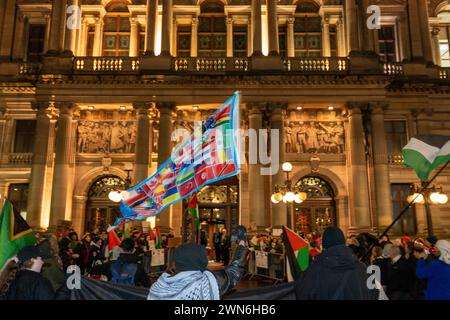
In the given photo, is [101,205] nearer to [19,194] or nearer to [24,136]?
[19,194]

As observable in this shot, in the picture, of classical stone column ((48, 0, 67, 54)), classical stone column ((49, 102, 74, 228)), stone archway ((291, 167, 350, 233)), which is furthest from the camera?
classical stone column ((48, 0, 67, 54))

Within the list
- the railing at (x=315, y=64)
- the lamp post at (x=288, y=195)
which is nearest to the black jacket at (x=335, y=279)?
the lamp post at (x=288, y=195)

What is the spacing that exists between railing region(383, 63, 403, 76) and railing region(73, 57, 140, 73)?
1585 centimetres

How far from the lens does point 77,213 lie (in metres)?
26.5

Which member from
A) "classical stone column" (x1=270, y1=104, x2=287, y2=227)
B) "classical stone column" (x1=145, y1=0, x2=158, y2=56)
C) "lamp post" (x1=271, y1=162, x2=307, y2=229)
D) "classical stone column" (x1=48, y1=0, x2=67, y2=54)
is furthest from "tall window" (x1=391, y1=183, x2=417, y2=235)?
"classical stone column" (x1=48, y1=0, x2=67, y2=54)

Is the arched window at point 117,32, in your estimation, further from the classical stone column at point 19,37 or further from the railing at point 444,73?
the railing at point 444,73


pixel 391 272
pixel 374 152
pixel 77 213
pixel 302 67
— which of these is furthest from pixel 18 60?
pixel 391 272

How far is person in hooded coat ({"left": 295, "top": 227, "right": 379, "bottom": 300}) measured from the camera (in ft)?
13.7

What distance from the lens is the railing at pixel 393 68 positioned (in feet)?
91.0

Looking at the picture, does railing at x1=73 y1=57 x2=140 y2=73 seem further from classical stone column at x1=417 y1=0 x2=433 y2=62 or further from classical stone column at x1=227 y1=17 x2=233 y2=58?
classical stone column at x1=417 y1=0 x2=433 y2=62

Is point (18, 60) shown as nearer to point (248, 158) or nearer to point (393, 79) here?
point (248, 158)

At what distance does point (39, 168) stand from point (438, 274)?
75.0 ft

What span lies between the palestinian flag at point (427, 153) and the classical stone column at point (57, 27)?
22867 millimetres
